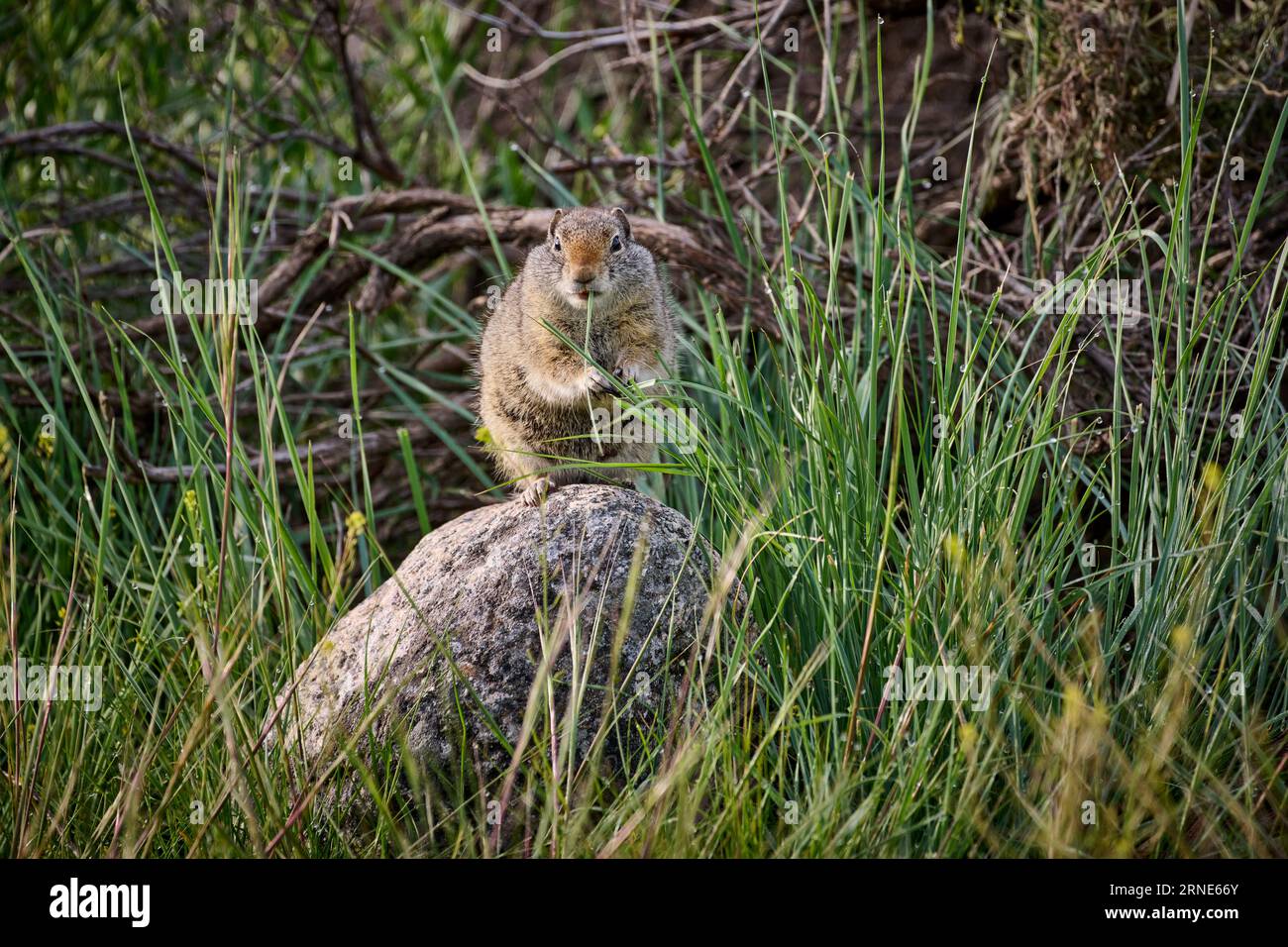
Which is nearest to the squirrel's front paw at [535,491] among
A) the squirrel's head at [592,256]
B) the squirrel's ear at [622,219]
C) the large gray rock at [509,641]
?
the large gray rock at [509,641]

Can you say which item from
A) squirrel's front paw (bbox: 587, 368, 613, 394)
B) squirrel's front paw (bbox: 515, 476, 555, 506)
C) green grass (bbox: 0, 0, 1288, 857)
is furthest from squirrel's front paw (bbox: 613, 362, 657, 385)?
squirrel's front paw (bbox: 515, 476, 555, 506)

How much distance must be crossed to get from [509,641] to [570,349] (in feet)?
3.30

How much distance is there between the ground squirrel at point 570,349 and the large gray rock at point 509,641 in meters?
0.46

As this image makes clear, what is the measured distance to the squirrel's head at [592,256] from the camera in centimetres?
364

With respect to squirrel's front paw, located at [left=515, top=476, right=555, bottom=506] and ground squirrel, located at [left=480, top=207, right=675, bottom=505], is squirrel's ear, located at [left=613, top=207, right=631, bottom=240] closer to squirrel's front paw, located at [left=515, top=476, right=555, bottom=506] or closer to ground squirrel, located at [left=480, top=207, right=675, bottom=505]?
ground squirrel, located at [left=480, top=207, right=675, bottom=505]

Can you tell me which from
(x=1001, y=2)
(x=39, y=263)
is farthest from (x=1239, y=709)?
(x=39, y=263)

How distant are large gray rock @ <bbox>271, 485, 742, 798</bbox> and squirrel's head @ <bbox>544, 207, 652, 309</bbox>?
0.65 m

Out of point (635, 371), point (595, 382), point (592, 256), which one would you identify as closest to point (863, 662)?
point (595, 382)

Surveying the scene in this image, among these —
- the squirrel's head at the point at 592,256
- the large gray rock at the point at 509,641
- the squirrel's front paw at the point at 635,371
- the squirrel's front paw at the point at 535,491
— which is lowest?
the large gray rock at the point at 509,641

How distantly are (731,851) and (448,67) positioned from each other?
18.6 feet

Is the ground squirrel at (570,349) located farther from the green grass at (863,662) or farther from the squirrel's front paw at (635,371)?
the green grass at (863,662)

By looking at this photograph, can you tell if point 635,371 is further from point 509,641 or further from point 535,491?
point 509,641
